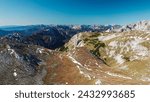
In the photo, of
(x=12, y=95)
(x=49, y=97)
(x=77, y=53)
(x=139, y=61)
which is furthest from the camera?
(x=139, y=61)

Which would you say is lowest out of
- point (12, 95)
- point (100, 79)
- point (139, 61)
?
point (139, 61)

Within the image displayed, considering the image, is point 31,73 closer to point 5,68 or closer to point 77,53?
point 5,68

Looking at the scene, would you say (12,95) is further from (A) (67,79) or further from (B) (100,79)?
(A) (67,79)

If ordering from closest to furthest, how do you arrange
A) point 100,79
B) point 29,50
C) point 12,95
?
point 12,95 < point 100,79 < point 29,50

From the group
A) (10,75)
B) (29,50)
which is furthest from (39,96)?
(29,50)

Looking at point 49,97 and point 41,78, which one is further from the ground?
point 49,97

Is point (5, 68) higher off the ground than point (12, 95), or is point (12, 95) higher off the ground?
point (12, 95)

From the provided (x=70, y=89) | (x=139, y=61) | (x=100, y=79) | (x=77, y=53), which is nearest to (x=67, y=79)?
(x=100, y=79)

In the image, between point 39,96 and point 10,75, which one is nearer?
point 39,96

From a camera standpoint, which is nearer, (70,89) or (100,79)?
(70,89)
